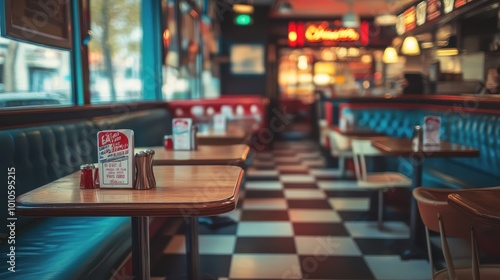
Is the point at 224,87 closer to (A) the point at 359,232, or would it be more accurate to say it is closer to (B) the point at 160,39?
(B) the point at 160,39

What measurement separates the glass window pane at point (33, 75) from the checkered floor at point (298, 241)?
1313mm

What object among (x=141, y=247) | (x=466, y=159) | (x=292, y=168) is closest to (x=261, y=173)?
(x=292, y=168)

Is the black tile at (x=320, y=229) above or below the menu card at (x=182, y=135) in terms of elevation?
below

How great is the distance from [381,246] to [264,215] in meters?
1.25

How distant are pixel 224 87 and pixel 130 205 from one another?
30.5 ft

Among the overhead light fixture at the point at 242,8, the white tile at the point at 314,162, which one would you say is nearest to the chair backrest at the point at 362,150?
the white tile at the point at 314,162

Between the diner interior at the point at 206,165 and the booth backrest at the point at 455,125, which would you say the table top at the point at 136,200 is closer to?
the diner interior at the point at 206,165

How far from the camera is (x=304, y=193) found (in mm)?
5348

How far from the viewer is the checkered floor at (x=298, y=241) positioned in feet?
9.90

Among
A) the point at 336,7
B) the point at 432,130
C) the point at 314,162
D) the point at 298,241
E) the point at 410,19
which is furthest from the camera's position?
the point at 336,7

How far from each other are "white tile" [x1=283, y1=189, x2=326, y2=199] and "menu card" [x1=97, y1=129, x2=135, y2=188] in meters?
3.47

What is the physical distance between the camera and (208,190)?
1.79 metres

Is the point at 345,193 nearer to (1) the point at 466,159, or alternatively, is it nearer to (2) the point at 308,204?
(2) the point at 308,204

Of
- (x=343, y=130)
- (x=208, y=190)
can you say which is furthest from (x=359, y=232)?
(x=208, y=190)
